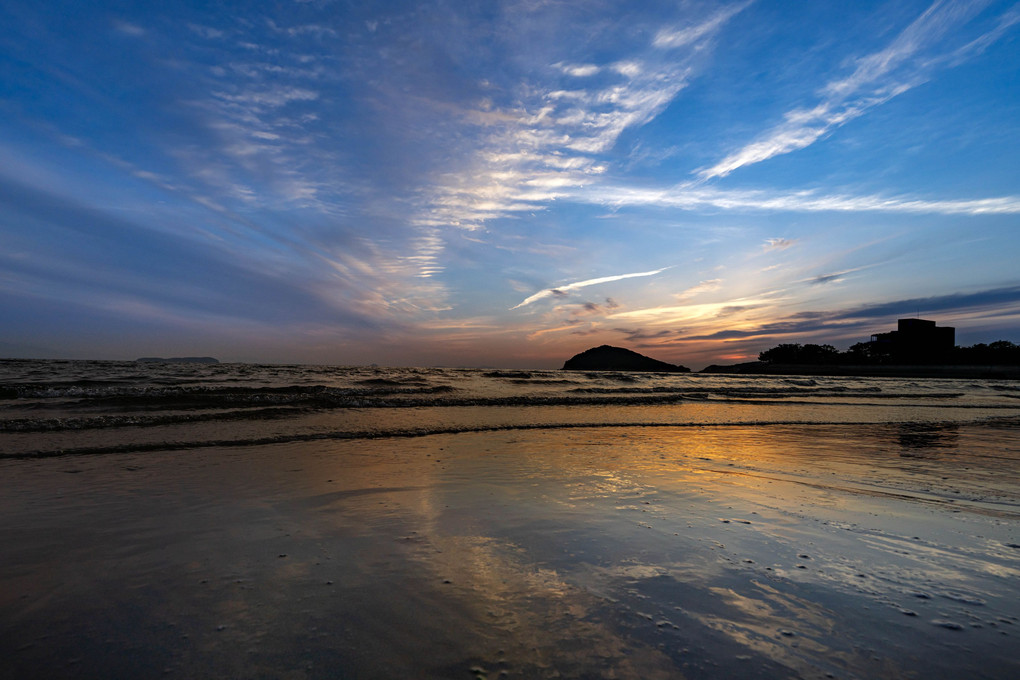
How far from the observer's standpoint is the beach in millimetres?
2248

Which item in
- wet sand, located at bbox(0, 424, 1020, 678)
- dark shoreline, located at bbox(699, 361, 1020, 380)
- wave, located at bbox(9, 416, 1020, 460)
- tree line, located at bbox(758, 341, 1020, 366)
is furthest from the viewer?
tree line, located at bbox(758, 341, 1020, 366)

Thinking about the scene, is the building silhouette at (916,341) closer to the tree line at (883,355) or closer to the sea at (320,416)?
the tree line at (883,355)

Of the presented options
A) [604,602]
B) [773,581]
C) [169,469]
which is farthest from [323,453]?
[773,581]

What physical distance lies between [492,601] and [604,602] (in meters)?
0.70

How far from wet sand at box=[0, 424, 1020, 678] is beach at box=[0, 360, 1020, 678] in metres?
0.02

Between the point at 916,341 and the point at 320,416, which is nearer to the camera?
the point at 320,416

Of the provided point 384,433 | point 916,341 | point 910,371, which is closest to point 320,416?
point 384,433

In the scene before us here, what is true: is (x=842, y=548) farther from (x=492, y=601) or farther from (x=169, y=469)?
(x=169, y=469)

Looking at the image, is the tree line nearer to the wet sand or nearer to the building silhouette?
the building silhouette

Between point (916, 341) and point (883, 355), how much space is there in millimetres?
5149

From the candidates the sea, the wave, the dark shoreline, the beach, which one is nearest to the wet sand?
the beach

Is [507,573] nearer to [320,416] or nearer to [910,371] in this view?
[320,416]

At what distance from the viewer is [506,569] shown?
10.8 ft

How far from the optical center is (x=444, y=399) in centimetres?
1880
